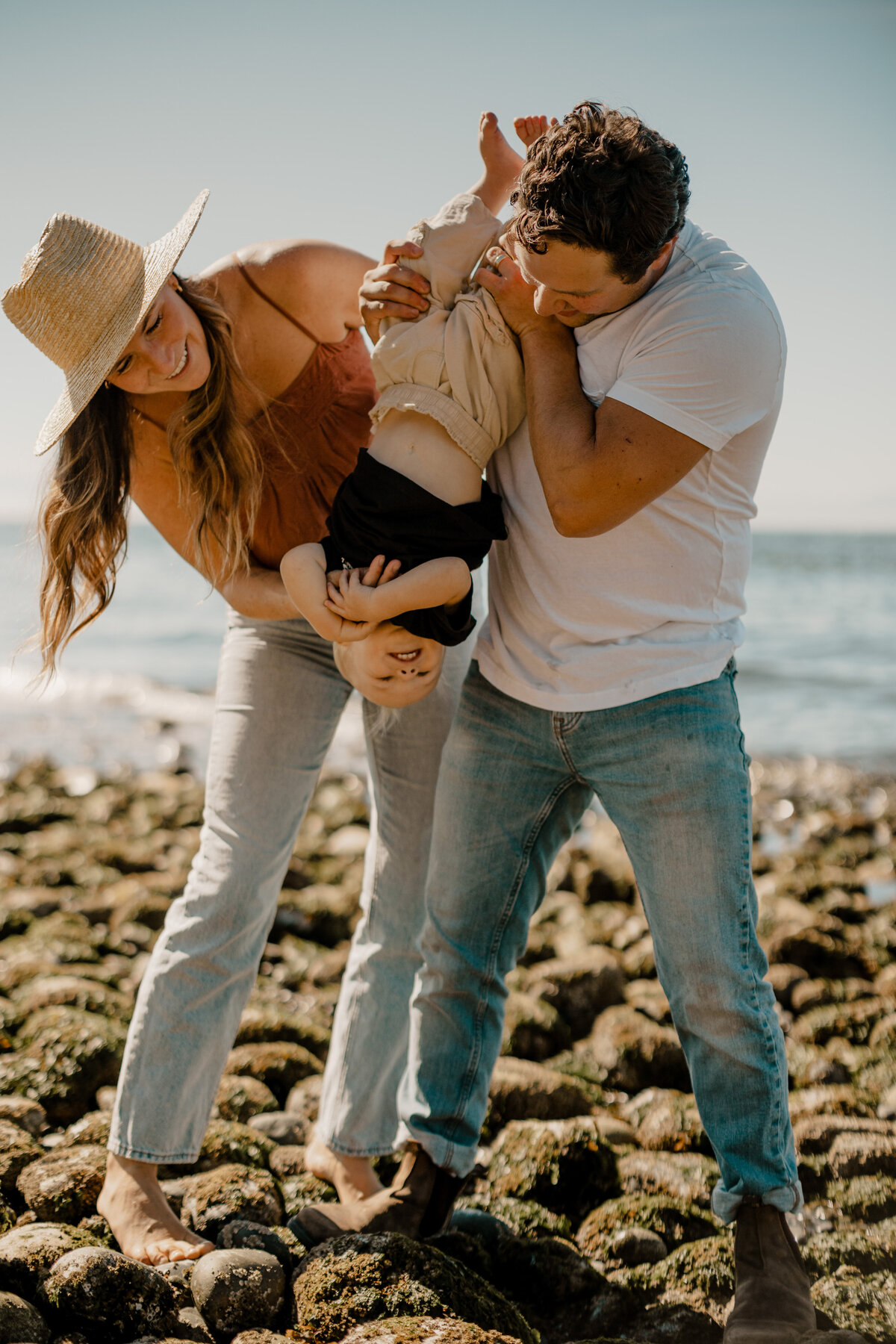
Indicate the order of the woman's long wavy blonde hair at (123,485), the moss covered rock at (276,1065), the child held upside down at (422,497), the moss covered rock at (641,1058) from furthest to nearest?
the moss covered rock at (641,1058), the moss covered rock at (276,1065), the woman's long wavy blonde hair at (123,485), the child held upside down at (422,497)

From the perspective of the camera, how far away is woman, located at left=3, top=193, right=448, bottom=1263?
8.49 ft

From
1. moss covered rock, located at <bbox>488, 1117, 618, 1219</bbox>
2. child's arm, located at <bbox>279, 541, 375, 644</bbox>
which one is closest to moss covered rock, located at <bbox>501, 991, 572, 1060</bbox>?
moss covered rock, located at <bbox>488, 1117, 618, 1219</bbox>

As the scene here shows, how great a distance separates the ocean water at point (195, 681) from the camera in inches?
394

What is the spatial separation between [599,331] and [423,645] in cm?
78

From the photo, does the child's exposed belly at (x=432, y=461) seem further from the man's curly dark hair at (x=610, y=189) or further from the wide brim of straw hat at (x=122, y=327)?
the wide brim of straw hat at (x=122, y=327)

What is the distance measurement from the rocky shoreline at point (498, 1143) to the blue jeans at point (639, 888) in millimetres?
344

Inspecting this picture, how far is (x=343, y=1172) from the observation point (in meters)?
2.85

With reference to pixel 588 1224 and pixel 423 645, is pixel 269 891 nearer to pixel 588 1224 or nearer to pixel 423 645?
pixel 423 645

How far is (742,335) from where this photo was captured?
2.05m

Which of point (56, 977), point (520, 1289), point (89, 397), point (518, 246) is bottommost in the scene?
point (520, 1289)

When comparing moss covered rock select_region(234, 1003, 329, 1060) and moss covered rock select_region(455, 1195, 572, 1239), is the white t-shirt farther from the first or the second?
moss covered rock select_region(234, 1003, 329, 1060)

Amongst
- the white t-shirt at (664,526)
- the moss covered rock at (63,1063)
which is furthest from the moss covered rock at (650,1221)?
the moss covered rock at (63,1063)

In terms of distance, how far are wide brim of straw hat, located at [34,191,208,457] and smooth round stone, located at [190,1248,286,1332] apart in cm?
193

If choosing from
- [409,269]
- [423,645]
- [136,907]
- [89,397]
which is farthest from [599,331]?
[136,907]
